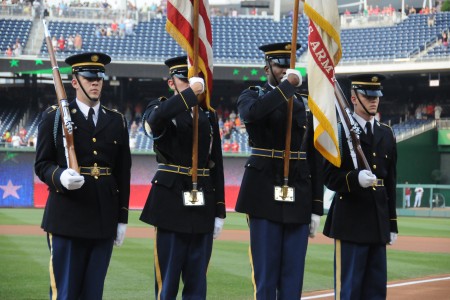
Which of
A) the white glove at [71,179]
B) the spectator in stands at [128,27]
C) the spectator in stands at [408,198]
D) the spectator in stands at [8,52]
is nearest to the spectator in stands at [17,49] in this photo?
the spectator in stands at [8,52]

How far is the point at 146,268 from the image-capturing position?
13.5m

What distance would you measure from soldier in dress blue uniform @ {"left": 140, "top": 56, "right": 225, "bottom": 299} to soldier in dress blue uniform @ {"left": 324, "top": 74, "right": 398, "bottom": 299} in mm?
1197

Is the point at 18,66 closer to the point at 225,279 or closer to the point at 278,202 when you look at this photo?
the point at 225,279

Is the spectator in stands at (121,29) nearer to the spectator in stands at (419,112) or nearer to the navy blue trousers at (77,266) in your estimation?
the spectator in stands at (419,112)

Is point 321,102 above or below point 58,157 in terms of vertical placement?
above

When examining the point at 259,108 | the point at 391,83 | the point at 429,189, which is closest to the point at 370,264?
the point at 259,108

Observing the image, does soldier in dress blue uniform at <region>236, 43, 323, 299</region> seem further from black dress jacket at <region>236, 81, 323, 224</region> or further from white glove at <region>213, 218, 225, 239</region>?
white glove at <region>213, 218, 225, 239</region>

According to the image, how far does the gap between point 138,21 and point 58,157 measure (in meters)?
36.1

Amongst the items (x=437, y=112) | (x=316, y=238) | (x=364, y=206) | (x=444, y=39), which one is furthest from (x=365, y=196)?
(x=444, y=39)

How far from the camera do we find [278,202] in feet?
23.4

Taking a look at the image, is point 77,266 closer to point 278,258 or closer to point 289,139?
point 278,258

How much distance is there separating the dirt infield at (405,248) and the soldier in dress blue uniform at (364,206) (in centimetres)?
306

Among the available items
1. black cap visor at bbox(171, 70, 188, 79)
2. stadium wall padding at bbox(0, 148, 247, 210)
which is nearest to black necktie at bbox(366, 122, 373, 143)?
black cap visor at bbox(171, 70, 188, 79)

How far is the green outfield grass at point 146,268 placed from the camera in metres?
11.2
